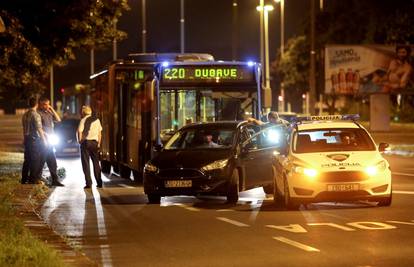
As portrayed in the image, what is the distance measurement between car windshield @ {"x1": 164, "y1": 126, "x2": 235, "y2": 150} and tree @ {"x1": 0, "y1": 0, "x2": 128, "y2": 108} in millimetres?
6996

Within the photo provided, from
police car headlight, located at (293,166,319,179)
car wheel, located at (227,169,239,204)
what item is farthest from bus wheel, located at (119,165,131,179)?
police car headlight, located at (293,166,319,179)

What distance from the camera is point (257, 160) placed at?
20422 mm

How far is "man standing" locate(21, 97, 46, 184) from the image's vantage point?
2352cm

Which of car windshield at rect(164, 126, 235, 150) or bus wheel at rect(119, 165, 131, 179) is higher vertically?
car windshield at rect(164, 126, 235, 150)

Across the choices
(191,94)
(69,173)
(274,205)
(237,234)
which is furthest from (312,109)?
(237,234)

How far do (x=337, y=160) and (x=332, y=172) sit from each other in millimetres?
267

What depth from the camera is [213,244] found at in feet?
43.7

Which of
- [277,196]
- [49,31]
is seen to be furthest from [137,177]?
[277,196]

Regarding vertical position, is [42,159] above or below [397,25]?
below

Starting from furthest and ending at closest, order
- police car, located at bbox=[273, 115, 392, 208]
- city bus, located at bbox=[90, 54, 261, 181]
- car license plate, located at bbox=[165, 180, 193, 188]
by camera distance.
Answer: city bus, located at bbox=[90, 54, 261, 181]
car license plate, located at bbox=[165, 180, 193, 188]
police car, located at bbox=[273, 115, 392, 208]

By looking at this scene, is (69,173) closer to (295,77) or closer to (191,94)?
(191,94)

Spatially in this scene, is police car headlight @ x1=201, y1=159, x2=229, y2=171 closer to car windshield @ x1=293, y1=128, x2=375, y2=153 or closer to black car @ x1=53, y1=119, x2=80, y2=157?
car windshield @ x1=293, y1=128, x2=375, y2=153

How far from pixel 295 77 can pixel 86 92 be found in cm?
4358

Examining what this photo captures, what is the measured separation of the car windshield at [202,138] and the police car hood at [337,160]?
2.91 m
